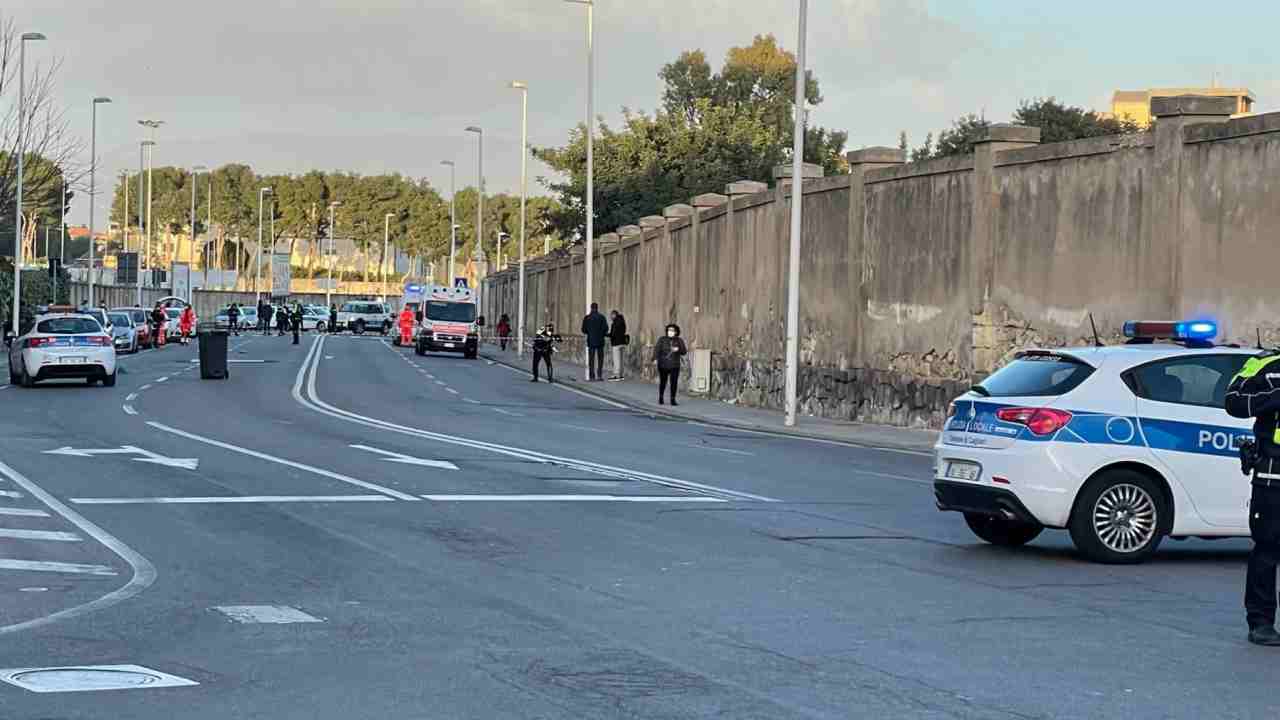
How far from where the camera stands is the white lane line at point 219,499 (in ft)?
56.4

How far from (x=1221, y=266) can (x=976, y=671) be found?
17020mm

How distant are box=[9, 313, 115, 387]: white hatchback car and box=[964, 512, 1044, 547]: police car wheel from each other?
28525 millimetres

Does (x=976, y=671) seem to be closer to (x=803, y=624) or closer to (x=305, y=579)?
(x=803, y=624)

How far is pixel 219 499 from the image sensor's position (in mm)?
17578

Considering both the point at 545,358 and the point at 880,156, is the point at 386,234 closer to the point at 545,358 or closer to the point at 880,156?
the point at 545,358

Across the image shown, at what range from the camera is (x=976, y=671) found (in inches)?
357

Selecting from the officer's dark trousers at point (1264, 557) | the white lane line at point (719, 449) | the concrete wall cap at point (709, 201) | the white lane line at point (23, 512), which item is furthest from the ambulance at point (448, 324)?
the officer's dark trousers at point (1264, 557)

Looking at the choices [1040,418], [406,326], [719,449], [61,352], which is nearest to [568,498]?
[1040,418]

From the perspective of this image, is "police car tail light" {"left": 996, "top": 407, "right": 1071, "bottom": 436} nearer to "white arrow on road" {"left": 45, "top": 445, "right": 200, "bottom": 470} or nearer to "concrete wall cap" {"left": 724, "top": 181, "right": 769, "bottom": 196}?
"white arrow on road" {"left": 45, "top": 445, "right": 200, "bottom": 470}

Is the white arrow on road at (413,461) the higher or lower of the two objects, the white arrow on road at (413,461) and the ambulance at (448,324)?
the lower

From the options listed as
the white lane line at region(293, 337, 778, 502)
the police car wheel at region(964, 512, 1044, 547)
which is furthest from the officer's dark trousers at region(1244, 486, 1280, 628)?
the white lane line at region(293, 337, 778, 502)

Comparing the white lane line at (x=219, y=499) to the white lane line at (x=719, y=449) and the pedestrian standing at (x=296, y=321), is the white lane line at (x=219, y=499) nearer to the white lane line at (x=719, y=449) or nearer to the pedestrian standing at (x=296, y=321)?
the white lane line at (x=719, y=449)

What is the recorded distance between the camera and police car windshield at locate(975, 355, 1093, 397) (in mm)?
13961

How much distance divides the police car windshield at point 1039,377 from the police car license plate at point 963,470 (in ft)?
1.85
